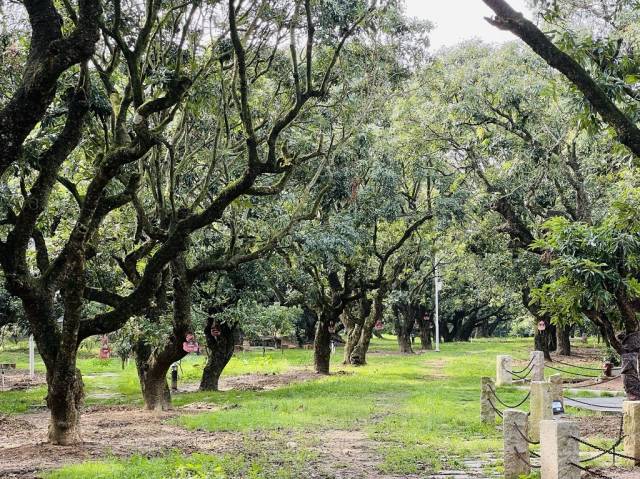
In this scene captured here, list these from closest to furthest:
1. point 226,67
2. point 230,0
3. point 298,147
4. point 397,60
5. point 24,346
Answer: point 230,0 < point 226,67 < point 397,60 < point 298,147 < point 24,346

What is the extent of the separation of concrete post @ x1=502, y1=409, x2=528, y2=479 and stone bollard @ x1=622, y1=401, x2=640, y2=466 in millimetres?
1507

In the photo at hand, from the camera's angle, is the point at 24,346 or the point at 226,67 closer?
the point at 226,67

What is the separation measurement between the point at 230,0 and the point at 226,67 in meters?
3.20

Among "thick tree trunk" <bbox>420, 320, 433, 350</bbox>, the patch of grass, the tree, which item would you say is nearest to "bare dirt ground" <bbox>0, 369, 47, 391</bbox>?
the patch of grass

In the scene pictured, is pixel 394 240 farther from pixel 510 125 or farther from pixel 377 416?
pixel 377 416

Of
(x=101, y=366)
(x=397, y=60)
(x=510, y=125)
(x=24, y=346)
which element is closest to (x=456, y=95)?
(x=510, y=125)

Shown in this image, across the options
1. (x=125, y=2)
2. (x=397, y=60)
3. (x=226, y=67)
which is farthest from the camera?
(x=397, y=60)

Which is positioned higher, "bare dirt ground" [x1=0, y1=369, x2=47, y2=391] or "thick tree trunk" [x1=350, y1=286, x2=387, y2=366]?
"thick tree trunk" [x1=350, y1=286, x2=387, y2=366]

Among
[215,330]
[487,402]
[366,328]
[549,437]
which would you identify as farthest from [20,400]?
[549,437]

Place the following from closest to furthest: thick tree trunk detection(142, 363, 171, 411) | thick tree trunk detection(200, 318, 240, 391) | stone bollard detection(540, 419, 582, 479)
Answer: stone bollard detection(540, 419, 582, 479) < thick tree trunk detection(142, 363, 171, 411) < thick tree trunk detection(200, 318, 240, 391)

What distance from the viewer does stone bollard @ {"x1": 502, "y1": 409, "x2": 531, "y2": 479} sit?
8273 millimetres

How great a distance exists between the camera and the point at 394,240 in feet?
86.3

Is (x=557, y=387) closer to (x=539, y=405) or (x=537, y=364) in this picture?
(x=539, y=405)

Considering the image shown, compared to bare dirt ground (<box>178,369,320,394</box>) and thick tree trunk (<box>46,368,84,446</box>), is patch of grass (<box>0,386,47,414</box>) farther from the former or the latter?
thick tree trunk (<box>46,368,84,446</box>)
